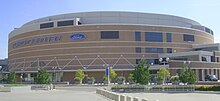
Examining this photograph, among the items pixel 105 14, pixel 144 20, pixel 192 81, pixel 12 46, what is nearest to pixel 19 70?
pixel 12 46

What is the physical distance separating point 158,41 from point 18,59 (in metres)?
42.9

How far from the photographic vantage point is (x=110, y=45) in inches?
3465

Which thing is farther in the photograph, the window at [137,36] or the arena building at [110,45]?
the window at [137,36]

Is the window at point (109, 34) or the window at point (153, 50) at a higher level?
the window at point (109, 34)

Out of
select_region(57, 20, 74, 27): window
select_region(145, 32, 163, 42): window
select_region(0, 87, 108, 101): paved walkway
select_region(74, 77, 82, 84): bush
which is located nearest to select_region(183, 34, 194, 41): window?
select_region(145, 32, 163, 42): window

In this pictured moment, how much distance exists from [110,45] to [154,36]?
490 inches

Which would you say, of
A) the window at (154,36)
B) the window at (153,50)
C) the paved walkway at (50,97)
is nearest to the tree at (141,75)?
the paved walkway at (50,97)

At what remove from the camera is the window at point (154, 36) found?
296 feet

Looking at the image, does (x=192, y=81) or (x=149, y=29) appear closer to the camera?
(x=192, y=81)

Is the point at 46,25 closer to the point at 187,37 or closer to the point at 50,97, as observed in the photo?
the point at 187,37

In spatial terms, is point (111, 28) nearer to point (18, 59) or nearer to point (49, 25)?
point (49, 25)

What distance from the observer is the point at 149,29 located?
9031 cm

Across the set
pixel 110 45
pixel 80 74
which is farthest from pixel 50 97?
pixel 110 45

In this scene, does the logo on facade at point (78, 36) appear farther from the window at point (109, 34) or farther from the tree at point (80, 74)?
the tree at point (80, 74)
